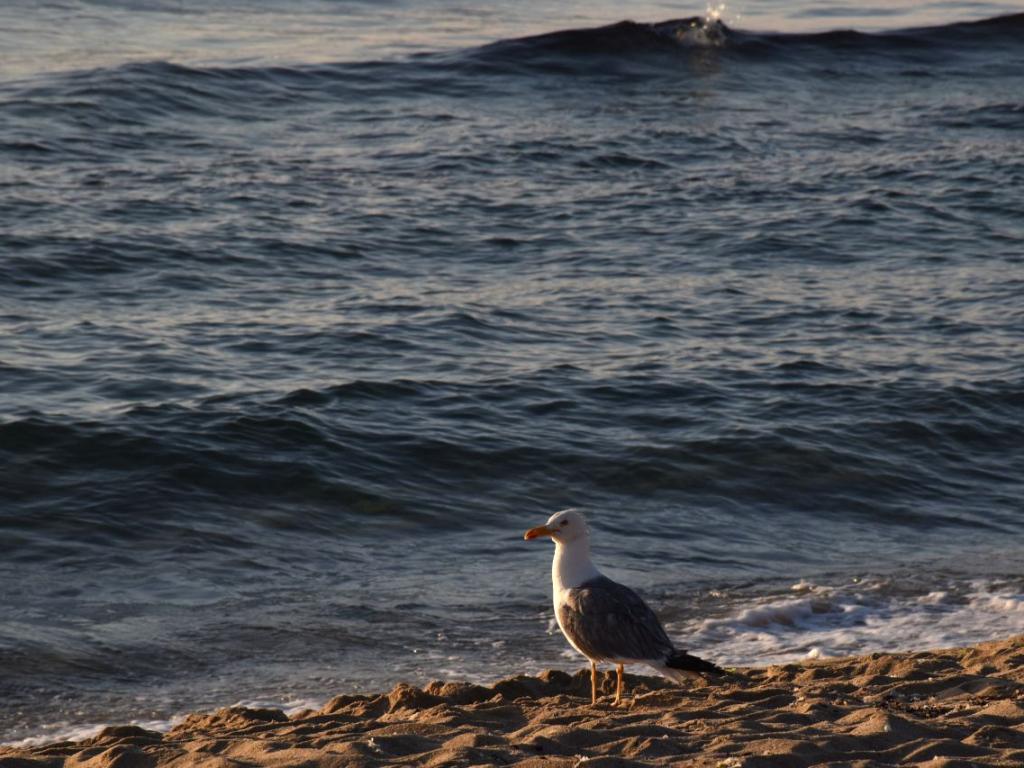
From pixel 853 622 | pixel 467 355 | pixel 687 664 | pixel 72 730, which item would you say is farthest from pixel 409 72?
pixel 687 664

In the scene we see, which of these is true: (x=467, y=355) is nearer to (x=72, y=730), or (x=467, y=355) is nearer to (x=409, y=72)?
(x=72, y=730)

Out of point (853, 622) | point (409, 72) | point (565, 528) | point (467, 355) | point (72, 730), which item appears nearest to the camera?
point (565, 528)

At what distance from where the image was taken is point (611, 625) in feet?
22.7

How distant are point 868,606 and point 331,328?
21.1 ft

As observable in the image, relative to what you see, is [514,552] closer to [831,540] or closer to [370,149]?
[831,540]

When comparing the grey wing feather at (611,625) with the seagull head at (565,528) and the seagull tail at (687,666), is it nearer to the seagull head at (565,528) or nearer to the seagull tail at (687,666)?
the seagull tail at (687,666)

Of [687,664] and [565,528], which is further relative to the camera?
[565,528]

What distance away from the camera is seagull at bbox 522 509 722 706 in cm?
689

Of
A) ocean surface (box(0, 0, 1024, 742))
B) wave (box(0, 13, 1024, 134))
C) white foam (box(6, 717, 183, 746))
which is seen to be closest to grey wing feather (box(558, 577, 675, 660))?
ocean surface (box(0, 0, 1024, 742))

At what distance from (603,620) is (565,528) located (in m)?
0.50

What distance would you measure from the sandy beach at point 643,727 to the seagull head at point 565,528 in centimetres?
75

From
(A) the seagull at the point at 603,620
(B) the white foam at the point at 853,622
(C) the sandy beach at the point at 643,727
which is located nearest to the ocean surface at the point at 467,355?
(B) the white foam at the point at 853,622

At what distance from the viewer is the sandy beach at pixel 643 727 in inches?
224

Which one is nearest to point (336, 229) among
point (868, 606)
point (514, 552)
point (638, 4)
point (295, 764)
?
point (514, 552)
